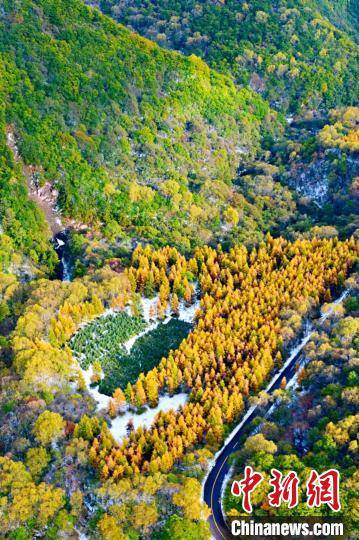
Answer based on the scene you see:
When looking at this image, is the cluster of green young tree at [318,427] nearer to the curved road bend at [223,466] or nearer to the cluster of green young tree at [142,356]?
the curved road bend at [223,466]

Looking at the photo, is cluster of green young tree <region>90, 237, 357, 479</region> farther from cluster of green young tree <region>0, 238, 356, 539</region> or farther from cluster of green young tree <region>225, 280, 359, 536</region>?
cluster of green young tree <region>225, 280, 359, 536</region>

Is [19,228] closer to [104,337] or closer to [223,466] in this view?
[104,337]

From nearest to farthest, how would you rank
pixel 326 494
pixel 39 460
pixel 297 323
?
pixel 326 494 → pixel 39 460 → pixel 297 323

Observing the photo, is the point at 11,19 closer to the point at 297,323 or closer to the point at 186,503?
the point at 297,323

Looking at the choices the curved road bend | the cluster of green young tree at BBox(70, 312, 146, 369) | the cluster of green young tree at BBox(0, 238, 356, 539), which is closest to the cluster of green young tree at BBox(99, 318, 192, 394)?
the cluster of green young tree at BBox(70, 312, 146, 369)

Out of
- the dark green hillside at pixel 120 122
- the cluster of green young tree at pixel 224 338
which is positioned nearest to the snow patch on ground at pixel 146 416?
the cluster of green young tree at pixel 224 338

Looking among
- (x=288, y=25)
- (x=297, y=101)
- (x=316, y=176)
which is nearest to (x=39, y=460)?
(x=316, y=176)
